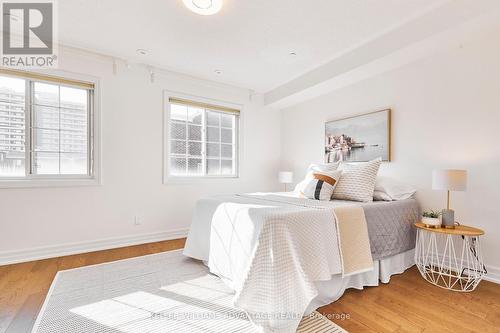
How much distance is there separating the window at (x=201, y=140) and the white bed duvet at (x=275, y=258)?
6.07ft

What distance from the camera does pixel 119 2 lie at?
6.88ft

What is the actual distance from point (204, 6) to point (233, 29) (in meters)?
0.43

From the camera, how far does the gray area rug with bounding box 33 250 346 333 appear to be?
153 cm

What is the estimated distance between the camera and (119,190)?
3.19 metres

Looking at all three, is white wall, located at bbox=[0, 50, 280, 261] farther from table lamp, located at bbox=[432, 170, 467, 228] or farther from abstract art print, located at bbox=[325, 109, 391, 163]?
table lamp, located at bbox=[432, 170, 467, 228]

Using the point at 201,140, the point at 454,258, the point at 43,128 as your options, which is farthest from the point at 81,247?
the point at 454,258

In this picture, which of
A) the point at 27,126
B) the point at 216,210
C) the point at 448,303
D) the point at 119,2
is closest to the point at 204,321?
the point at 216,210

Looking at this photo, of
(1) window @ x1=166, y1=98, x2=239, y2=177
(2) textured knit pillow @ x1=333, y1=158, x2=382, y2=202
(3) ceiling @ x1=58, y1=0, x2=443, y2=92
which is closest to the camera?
(3) ceiling @ x1=58, y1=0, x2=443, y2=92

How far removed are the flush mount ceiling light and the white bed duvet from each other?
1.74 metres

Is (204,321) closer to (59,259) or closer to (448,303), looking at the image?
(448,303)

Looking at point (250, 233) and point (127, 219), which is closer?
point (250, 233)

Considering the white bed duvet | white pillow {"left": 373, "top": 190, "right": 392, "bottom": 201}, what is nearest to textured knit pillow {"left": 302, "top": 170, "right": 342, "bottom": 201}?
white pillow {"left": 373, "top": 190, "right": 392, "bottom": 201}

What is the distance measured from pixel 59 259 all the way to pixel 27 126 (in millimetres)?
1526

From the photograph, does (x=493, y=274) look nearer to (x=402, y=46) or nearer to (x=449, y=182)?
(x=449, y=182)
